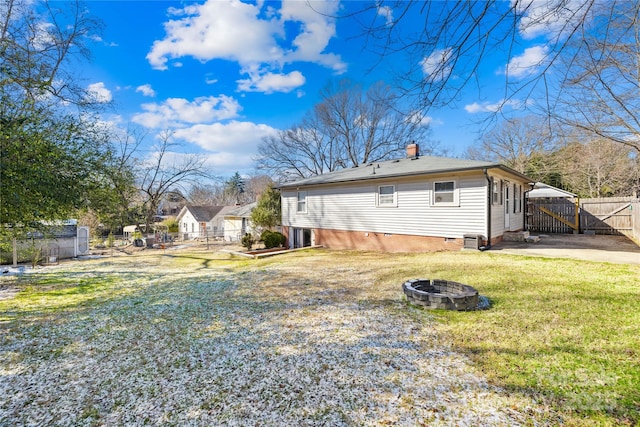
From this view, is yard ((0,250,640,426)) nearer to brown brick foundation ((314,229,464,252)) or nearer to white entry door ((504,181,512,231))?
brown brick foundation ((314,229,464,252))

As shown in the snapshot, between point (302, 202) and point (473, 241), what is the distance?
30.8 feet

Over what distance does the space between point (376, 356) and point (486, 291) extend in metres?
3.26

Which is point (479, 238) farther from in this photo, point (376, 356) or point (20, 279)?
point (20, 279)

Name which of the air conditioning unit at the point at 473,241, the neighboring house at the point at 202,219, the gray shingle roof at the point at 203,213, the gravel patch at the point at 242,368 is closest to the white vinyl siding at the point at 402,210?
the air conditioning unit at the point at 473,241

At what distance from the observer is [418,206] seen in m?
11.2

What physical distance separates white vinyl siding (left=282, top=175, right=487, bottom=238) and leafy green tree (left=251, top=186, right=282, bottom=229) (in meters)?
3.29

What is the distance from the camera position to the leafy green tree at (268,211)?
63.2ft

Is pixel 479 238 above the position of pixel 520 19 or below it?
below

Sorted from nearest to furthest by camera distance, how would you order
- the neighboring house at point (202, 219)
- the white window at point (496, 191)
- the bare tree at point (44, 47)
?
1. the bare tree at point (44, 47)
2. the white window at point (496, 191)
3. the neighboring house at point (202, 219)

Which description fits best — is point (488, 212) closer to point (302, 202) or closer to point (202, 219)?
point (302, 202)

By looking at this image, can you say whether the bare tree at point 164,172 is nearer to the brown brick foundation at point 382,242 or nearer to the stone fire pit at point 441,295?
the brown brick foundation at point 382,242

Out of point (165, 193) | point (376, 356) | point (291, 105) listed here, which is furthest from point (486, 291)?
point (165, 193)

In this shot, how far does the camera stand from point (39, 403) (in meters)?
2.74

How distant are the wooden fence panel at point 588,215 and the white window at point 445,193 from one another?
26.5 feet
